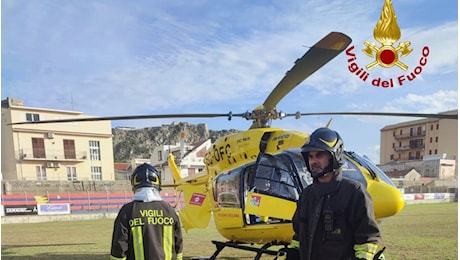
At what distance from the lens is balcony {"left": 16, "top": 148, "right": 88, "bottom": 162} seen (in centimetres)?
3925

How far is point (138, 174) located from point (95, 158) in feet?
142

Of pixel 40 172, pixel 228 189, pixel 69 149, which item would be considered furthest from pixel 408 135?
pixel 228 189

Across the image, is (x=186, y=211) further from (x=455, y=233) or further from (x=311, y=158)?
(x=455, y=233)

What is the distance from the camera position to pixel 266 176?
6.05 m

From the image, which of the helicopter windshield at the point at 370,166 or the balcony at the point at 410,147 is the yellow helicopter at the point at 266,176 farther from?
the balcony at the point at 410,147

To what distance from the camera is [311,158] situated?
9.27 ft

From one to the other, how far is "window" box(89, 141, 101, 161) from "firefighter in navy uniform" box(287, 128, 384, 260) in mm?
44138

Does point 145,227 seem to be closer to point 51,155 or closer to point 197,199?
point 197,199

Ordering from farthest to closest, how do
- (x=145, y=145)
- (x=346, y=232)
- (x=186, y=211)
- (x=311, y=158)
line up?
(x=145, y=145) < (x=186, y=211) < (x=311, y=158) < (x=346, y=232)

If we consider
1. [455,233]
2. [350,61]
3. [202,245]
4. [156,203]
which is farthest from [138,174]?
[455,233]

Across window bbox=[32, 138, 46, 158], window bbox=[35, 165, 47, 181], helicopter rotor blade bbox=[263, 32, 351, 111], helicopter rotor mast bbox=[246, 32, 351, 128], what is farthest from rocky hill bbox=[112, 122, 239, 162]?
helicopter rotor blade bbox=[263, 32, 351, 111]

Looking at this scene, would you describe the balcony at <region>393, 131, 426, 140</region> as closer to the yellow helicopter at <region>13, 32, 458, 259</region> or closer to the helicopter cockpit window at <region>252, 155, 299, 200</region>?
the yellow helicopter at <region>13, 32, 458, 259</region>

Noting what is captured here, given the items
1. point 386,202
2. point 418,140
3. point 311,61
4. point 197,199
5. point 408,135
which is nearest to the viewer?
point 386,202

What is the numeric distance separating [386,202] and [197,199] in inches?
179
